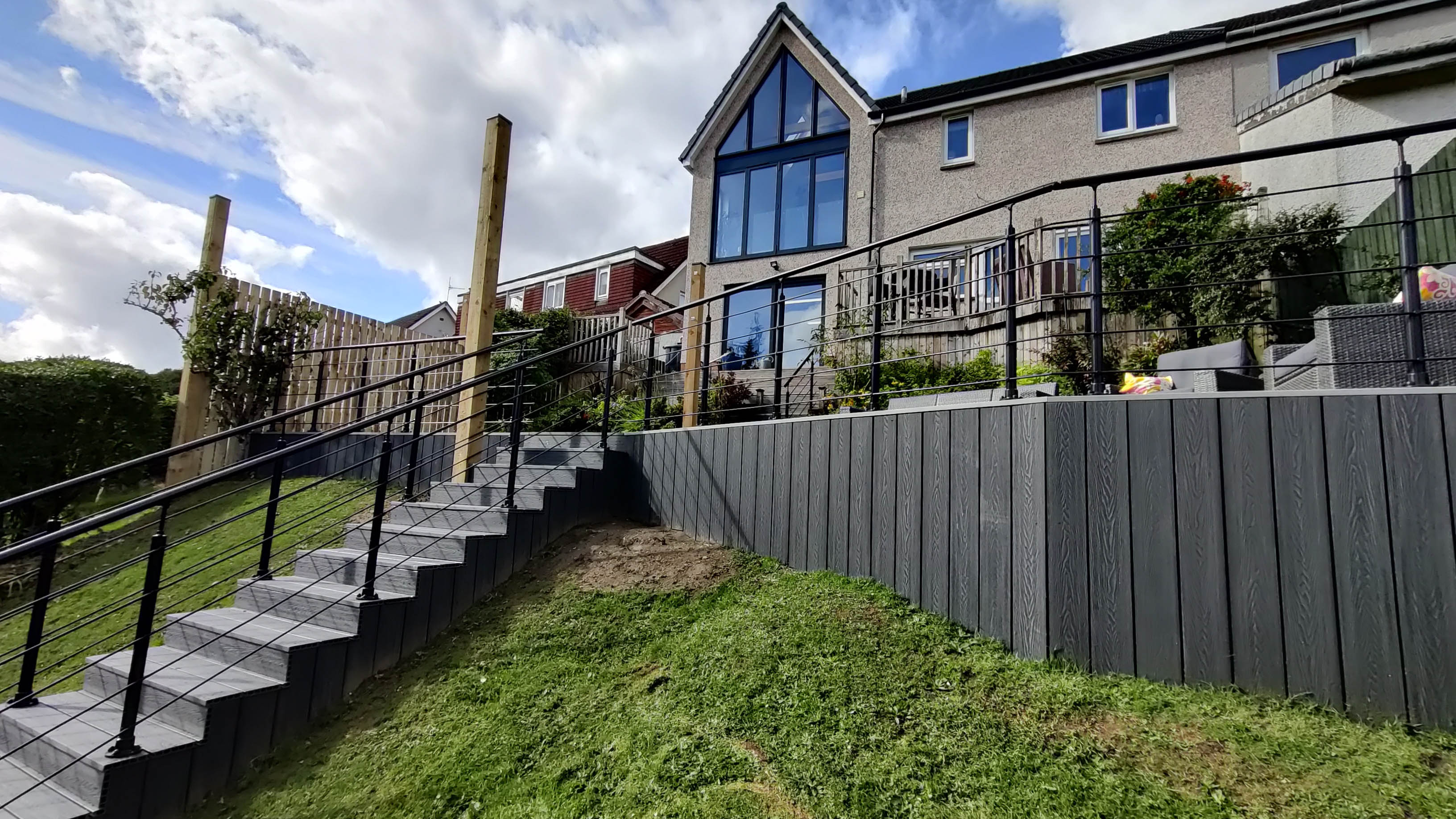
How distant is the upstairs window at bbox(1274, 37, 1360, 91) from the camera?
10938 mm

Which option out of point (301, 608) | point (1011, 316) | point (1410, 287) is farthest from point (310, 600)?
point (1410, 287)

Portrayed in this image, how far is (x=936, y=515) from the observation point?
366cm

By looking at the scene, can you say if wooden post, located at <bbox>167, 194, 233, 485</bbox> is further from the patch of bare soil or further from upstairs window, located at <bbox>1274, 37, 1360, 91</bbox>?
upstairs window, located at <bbox>1274, 37, 1360, 91</bbox>

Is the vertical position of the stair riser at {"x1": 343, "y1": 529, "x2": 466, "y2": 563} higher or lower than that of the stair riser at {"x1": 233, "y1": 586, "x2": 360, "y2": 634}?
higher

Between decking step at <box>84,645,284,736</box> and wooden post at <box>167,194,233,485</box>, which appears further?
wooden post at <box>167,194,233,485</box>

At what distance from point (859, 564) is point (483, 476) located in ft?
10.3

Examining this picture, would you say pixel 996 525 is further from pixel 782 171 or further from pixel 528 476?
pixel 782 171

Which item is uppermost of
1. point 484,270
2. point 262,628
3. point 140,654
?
point 484,270

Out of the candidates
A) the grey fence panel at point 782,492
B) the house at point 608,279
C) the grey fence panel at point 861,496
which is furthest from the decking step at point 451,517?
the house at point 608,279

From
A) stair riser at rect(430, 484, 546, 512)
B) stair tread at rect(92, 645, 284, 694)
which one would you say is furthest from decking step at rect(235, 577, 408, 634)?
stair riser at rect(430, 484, 546, 512)

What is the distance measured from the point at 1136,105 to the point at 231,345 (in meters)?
14.4

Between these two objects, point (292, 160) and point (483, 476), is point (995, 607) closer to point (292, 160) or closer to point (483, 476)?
point (483, 476)

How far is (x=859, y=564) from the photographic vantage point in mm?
4035

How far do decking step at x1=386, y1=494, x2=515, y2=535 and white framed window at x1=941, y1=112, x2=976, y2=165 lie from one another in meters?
11.8
